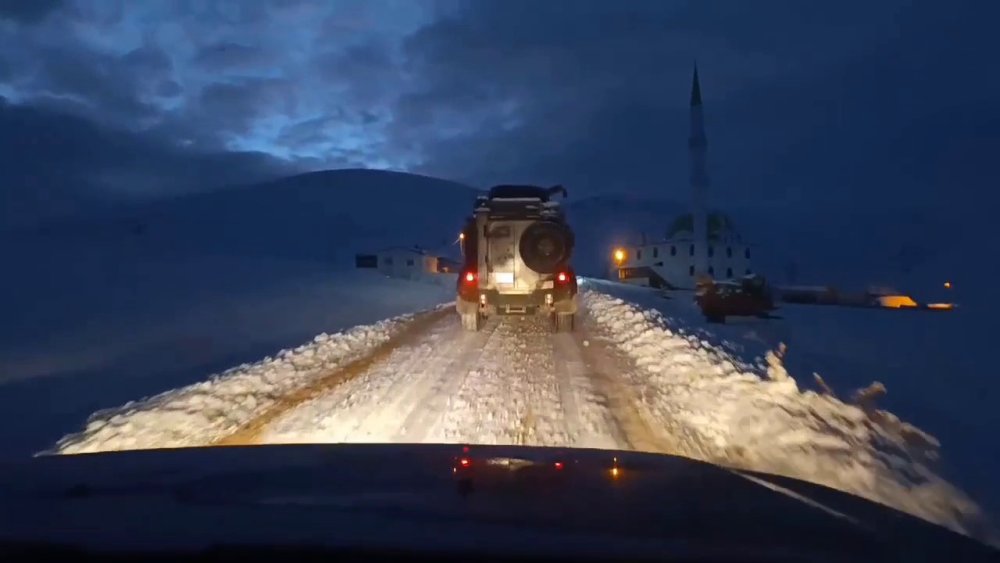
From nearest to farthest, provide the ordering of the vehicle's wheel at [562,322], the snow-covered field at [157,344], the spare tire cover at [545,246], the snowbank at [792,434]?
the snowbank at [792,434] < the snow-covered field at [157,344] < the spare tire cover at [545,246] < the vehicle's wheel at [562,322]

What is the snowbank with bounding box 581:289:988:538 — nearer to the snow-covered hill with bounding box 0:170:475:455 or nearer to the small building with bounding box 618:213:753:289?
the snow-covered hill with bounding box 0:170:475:455

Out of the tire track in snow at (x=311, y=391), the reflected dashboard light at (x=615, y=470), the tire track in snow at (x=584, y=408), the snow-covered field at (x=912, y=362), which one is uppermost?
the reflected dashboard light at (x=615, y=470)

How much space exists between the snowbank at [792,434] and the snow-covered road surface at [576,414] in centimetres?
2

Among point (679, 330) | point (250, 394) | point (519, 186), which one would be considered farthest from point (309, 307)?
point (250, 394)

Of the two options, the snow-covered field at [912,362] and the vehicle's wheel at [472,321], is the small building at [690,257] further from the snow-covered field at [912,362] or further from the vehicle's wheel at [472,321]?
the vehicle's wheel at [472,321]

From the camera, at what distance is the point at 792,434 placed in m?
8.61

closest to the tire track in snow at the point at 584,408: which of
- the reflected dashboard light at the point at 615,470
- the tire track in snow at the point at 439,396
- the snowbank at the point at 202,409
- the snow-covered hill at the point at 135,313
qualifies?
the tire track in snow at the point at 439,396

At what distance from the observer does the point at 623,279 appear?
2886 inches

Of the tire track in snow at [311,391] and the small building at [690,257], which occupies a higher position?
the small building at [690,257]

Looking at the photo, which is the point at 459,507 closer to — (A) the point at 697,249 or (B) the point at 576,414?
(B) the point at 576,414

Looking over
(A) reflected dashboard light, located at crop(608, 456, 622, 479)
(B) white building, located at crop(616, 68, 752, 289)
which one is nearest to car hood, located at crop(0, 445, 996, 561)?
(A) reflected dashboard light, located at crop(608, 456, 622, 479)

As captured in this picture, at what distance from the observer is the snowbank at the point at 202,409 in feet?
30.2

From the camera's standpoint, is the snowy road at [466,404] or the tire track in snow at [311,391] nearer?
the snowy road at [466,404]

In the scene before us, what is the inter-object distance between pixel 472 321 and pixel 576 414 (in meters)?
11.6
